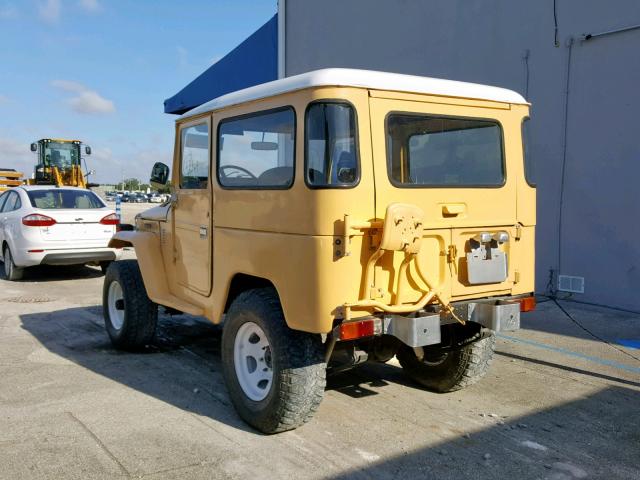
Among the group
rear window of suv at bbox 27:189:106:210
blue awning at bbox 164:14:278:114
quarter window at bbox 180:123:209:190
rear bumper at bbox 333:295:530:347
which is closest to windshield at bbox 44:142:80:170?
blue awning at bbox 164:14:278:114

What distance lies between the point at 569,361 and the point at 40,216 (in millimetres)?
8393

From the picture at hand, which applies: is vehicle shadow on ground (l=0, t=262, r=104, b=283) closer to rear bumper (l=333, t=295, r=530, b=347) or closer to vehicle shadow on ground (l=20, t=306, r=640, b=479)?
vehicle shadow on ground (l=20, t=306, r=640, b=479)

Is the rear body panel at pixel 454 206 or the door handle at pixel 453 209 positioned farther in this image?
the door handle at pixel 453 209

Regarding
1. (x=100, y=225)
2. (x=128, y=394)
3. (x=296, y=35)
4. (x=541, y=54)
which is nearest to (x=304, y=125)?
(x=128, y=394)

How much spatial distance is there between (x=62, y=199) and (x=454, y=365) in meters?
8.20

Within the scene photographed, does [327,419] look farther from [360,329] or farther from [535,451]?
[535,451]

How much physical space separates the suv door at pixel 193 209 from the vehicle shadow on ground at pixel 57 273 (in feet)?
21.2

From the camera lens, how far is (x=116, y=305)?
6312 millimetres

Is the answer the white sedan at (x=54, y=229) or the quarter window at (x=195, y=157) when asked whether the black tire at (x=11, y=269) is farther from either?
the quarter window at (x=195, y=157)

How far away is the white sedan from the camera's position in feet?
32.7

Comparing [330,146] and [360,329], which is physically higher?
[330,146]

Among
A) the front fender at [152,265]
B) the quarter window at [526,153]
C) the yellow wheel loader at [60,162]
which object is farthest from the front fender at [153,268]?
the yellow wheel loader at [60,162]

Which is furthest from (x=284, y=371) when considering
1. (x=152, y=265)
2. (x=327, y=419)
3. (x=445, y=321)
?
(x=152, y=265)

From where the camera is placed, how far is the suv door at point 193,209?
15.6ft
